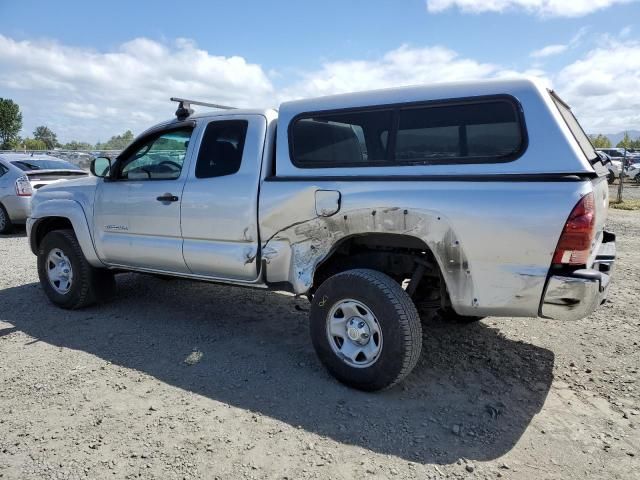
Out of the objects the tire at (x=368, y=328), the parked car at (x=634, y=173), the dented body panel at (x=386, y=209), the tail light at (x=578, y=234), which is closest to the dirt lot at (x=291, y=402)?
the tire at (x=368, y=328)

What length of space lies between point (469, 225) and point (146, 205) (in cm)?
292

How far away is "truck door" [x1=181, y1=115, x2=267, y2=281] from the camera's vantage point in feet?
12.7

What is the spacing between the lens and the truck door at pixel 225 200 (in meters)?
3.88

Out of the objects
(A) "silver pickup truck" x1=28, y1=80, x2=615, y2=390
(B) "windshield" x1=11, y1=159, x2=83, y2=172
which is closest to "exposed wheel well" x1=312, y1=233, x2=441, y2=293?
(A) "silver pickup truck" x1=28, y1=80, x2=615, y2=390

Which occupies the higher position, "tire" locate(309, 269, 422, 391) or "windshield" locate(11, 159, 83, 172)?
"windshield" locate(11, 159, 83, 172)

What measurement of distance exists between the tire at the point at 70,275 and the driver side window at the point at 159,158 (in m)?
1.00

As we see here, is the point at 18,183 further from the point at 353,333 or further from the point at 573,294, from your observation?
the point at 573,294

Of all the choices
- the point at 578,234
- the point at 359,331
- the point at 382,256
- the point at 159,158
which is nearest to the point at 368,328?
the point at 359,331

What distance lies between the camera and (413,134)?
3285mm

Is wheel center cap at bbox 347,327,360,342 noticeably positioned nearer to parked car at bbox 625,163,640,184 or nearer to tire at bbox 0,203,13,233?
tire at bbox 0,203,13,233

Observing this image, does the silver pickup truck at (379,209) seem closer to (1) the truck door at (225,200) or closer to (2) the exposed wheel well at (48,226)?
(1) the truck door at (225,200)

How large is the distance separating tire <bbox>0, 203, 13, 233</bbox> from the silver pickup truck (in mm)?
6433

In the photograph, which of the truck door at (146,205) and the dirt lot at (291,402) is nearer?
the dirt lot at (291,402)

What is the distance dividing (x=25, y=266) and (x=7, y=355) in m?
3.60
